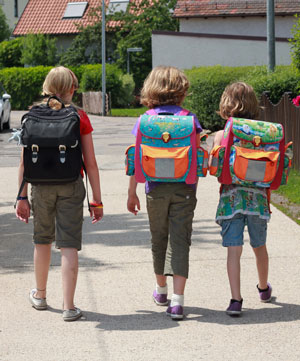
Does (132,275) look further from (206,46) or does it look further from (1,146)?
(206,46)

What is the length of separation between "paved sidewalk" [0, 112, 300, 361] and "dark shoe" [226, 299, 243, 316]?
0.04 metres

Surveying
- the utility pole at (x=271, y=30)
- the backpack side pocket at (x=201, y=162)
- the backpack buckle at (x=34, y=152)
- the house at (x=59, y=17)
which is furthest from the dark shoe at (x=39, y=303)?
the house at (x=59, y=17)

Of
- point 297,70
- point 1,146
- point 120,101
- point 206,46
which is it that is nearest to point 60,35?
point 120,101

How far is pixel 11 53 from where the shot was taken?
55.1 meters

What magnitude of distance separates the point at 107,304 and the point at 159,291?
14.4 inches

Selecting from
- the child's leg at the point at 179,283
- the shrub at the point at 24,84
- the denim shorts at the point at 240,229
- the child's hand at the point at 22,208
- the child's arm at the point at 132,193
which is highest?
the child's arm at the point at 132,193

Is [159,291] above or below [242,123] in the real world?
below

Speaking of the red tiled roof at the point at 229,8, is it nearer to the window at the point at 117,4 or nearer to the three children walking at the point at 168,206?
the window at the point at 117,4

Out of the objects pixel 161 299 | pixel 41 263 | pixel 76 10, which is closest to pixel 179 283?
pixel 161 299

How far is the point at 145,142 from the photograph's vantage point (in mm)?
4969

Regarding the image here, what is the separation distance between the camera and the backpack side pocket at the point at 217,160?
5031mm

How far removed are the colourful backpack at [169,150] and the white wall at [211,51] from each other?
27231 millimetres

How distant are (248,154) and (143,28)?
44277mm

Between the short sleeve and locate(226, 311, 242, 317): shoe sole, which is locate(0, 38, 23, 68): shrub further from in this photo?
locate(226, 311, 242, 317): shoe sole
